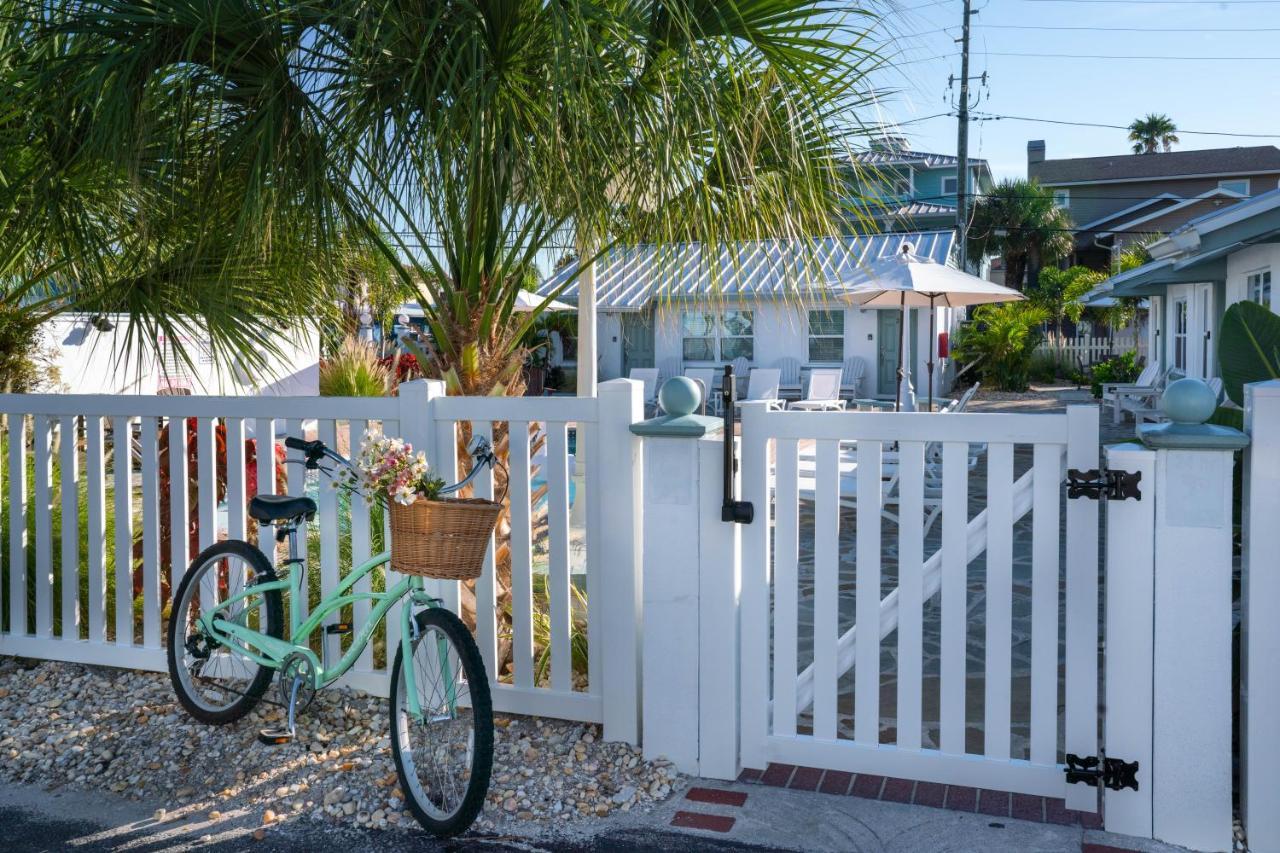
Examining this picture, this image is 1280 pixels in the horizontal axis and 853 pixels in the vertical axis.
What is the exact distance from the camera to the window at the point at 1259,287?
1063 cm

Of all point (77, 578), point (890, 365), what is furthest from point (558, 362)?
point (77, 578)

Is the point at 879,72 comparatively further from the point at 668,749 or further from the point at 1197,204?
the point at 1197,204

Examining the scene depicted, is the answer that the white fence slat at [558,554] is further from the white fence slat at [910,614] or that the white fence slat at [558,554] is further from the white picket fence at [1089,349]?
the white picket fence at [1089,349]

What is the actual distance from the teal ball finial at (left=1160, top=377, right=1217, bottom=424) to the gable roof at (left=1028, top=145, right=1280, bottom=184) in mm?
43342

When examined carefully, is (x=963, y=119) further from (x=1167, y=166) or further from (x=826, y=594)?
(x=826, y=594)

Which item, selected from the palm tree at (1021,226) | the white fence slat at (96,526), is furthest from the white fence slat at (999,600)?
the palm tree at (1021,226)

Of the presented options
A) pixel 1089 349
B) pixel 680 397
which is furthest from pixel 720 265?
pixel 1089 349

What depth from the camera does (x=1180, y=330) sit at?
17547 mm

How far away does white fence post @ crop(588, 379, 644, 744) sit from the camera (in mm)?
3574

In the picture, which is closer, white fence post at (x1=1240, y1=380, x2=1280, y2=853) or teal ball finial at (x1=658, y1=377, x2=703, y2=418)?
white fence post at (x1=1240, y1=380, x2=1280, y2=853)

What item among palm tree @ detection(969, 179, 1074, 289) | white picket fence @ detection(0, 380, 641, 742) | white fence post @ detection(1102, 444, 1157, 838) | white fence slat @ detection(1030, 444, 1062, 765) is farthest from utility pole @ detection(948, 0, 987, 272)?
white fence post @ detection(1102, 444, 1157, 838)

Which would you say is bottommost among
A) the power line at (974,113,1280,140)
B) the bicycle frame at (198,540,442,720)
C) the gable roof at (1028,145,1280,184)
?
the bicycle frame at (198,540,442,720)

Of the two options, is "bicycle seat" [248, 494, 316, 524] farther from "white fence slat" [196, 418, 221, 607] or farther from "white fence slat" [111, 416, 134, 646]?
"white fence slat" [111, 416, 134, 646]

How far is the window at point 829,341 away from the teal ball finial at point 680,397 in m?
18.8
